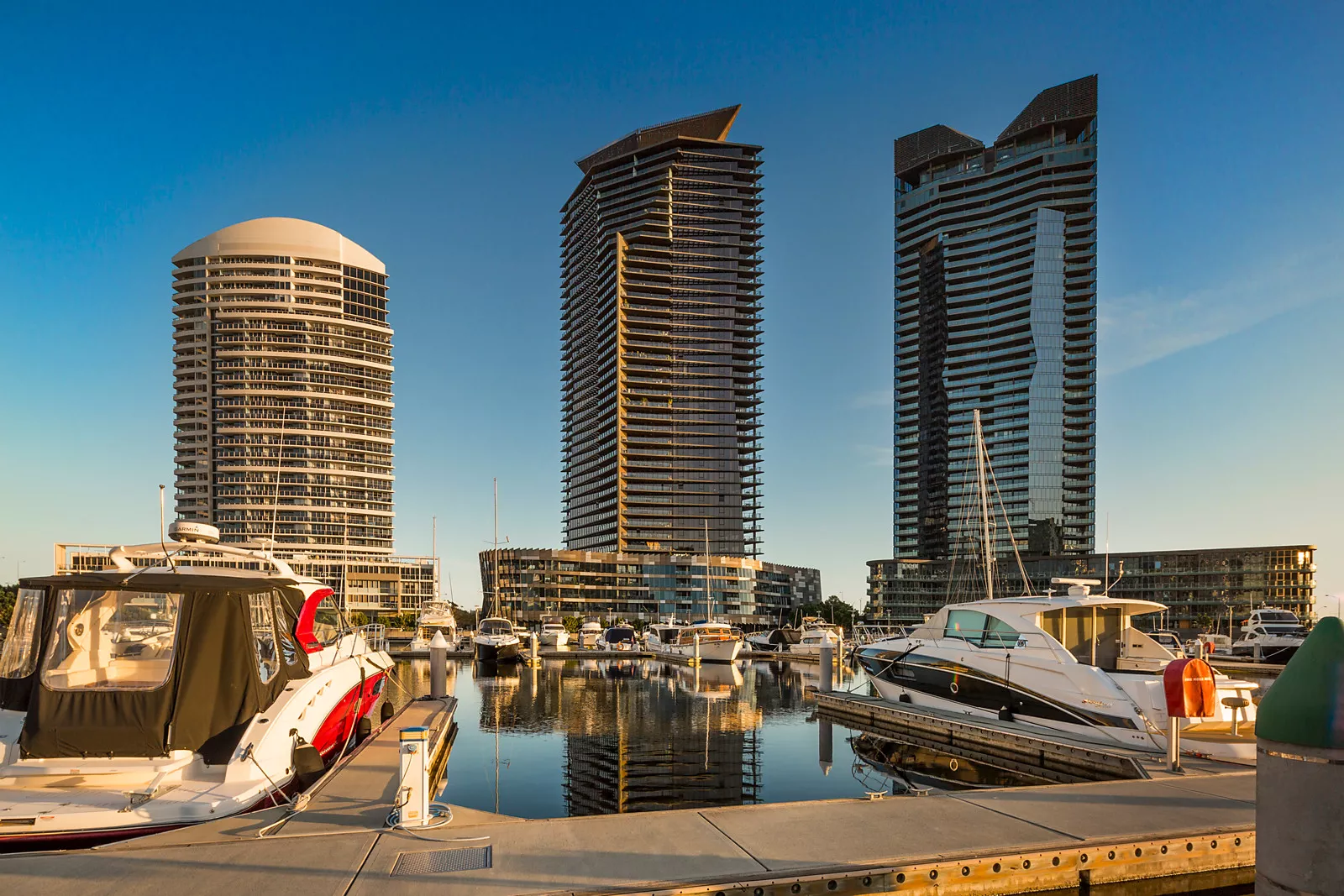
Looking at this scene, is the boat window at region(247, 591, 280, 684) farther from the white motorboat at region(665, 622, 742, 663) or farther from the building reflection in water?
the white motorboat at region(665, 622, 742, 663)

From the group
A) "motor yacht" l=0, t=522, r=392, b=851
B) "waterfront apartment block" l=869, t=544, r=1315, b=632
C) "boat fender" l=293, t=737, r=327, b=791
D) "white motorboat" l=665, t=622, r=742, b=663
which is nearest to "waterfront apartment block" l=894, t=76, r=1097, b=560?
"waterfront apartment block" l=869, t=544, r=1315, b=632

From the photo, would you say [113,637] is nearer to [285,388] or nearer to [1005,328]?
[285,388]

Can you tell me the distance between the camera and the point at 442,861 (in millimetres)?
6879

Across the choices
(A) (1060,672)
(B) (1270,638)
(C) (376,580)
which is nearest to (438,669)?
(A) (1060,672)

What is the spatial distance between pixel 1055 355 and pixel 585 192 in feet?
310

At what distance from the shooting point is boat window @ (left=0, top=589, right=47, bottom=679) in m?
9.08

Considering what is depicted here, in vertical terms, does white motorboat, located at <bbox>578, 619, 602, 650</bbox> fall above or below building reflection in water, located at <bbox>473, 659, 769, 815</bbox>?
below

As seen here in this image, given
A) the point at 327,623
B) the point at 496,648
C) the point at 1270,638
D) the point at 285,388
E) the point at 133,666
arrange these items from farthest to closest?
the point at 285,388
the point at 1270,638
the point at 496,648
the point at 327,623
the point at 133,666

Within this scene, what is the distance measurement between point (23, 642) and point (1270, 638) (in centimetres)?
4992

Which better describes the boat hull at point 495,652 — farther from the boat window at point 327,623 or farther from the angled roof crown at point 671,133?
the angled roof crown at point 671,133

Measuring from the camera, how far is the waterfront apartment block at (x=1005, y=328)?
12719 centimetres

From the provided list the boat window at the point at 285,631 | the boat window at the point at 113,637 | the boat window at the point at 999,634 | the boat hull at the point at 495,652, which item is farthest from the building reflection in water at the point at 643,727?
the boat window at the point at 113,637

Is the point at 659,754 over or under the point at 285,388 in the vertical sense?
under

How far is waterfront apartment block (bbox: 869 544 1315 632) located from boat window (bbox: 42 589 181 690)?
8920cm
